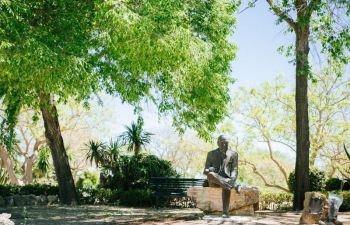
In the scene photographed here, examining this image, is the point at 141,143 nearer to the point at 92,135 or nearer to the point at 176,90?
the point at 176,90

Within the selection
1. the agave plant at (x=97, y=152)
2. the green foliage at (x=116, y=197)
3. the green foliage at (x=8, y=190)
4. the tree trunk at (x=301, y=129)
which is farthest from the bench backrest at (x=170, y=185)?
the green foliage at (x=8, y=190)

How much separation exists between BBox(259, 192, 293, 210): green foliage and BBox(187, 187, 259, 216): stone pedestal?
923 centimetres

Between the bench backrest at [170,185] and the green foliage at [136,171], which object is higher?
the green foliage at [136,171]

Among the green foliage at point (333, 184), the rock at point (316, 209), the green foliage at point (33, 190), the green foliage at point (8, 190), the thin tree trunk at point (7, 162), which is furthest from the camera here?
the thin tree trunk at point (7, 162)

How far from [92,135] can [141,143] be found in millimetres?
15754

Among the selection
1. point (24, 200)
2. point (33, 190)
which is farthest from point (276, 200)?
point (33, 190)

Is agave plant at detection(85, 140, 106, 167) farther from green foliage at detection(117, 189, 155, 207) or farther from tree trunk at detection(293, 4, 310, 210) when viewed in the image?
tree trunk at detection(293, 4, 310, 210)

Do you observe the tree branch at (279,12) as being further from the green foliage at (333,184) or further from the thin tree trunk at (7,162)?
the thin tree trunk at (7,162)

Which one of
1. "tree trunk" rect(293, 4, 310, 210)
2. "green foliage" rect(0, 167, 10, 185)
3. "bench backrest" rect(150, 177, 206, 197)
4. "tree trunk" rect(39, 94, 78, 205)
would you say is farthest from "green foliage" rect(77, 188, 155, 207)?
"green foliage" rect(0, 167, 10, 185)

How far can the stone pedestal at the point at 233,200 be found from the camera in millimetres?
9523

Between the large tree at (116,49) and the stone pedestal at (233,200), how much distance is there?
3309 millimetres

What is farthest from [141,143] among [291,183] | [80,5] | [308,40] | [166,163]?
[80,5]

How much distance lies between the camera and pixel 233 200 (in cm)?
966

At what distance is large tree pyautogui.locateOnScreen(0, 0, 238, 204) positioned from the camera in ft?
30.6
